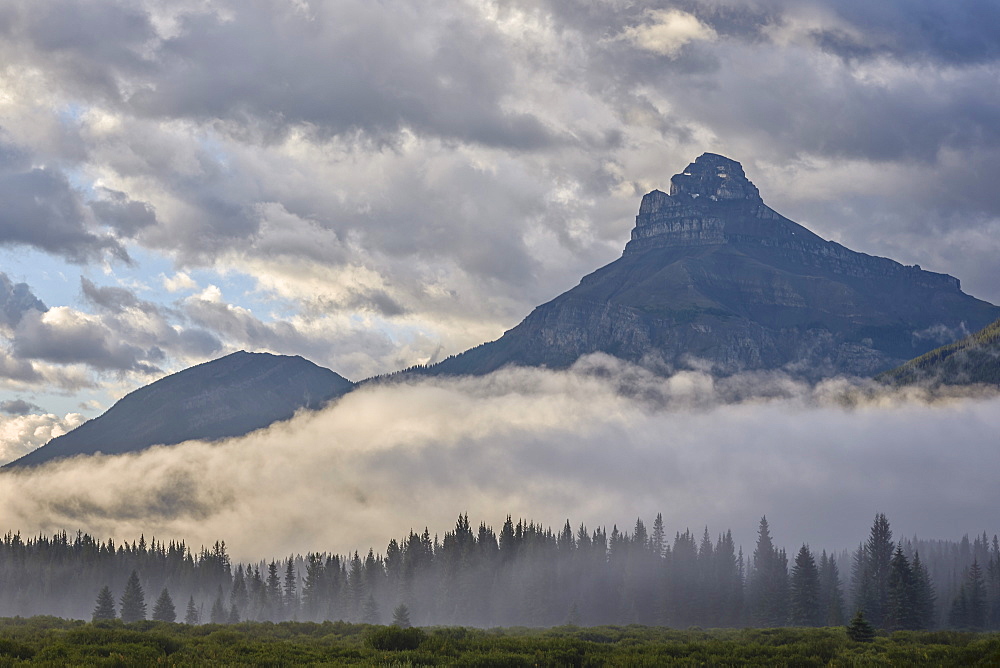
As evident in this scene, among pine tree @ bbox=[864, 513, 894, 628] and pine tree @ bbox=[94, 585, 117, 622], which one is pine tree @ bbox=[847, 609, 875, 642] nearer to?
pine tree @ bbox=[864, 513, 894, 628]

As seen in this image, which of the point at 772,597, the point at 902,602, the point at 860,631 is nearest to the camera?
the point at 860,631

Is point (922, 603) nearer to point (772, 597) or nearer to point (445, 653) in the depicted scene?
point (772, 597)

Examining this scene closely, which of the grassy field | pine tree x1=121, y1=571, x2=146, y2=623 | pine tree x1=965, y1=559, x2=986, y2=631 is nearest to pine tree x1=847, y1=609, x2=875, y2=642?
the grassy field

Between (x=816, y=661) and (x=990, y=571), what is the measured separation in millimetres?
166507

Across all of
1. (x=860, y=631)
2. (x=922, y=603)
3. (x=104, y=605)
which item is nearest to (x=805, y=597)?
(x=922, y=603)

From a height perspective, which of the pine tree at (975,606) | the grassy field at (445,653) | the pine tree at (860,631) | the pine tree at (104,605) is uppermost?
the grassy field at (445,653)

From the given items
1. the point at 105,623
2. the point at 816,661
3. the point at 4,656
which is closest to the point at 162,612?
the point at 105,623

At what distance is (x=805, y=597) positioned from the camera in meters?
162

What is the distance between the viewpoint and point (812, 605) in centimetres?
16125

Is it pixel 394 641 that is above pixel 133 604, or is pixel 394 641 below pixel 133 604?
above

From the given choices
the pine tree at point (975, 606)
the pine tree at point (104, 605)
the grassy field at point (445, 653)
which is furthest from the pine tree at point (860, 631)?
the pine tree at point (104, 605)

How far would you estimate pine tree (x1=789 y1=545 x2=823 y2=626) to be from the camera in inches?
6309

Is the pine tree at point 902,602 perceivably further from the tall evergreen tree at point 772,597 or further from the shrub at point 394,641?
the shrub at point 394,641

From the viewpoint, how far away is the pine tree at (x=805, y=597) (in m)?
160
